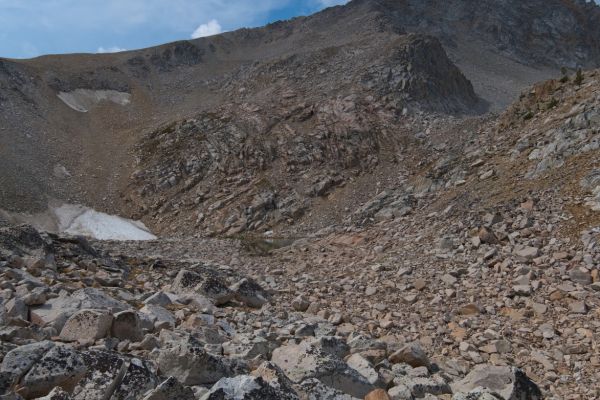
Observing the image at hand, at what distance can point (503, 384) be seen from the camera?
7.31 m

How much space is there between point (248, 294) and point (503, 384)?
6726mm

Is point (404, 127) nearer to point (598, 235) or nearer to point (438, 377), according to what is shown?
point (598, 235)

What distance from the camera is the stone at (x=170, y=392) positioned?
504cm

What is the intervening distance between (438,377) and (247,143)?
108 ft

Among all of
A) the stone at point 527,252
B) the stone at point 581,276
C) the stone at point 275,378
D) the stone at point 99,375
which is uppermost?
the stone at point 99,375

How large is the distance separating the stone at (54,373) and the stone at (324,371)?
8.48 feet

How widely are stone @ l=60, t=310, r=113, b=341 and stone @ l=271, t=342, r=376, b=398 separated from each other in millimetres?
2516

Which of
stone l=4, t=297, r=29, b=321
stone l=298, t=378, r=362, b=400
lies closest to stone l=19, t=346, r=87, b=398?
stone l=4, t=297, r=29, b=321

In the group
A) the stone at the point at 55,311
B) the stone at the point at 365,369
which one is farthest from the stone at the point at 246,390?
the stone at the point at 55,311

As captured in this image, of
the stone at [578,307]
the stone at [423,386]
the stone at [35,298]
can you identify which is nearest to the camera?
the stone at [423,386]

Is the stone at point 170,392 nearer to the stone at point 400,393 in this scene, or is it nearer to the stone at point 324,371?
the stone at point 324,371

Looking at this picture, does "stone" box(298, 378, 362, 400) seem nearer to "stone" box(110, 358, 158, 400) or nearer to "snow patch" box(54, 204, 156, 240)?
"stone" box(110, 358, 158, 400)

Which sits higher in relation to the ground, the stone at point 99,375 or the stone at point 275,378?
the stone at point 99,375

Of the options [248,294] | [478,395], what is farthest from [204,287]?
[478,395]
